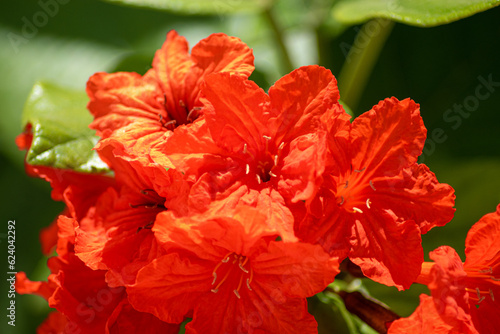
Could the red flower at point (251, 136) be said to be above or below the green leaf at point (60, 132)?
above

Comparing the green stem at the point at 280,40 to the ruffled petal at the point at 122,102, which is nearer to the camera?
the ruffled petal at the point at 122,102

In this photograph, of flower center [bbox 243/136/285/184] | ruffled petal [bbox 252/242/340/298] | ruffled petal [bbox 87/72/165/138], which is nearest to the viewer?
ruffled petal [bbox 252/242/340/298]

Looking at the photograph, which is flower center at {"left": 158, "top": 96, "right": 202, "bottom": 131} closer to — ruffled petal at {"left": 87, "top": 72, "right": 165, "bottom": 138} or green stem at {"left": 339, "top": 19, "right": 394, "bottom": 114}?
ruffled petal at {"left": 87, "top": 72, "right": 165, "bottom": 138}

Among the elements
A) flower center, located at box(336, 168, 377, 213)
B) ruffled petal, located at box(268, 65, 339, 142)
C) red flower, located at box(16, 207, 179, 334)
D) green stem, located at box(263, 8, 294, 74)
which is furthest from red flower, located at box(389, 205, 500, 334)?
green stem, located at box(263, 8, 294, 74)

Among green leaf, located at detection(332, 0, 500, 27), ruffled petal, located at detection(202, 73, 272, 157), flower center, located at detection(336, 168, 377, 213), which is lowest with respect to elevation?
flower center, located at detection(336, 168, 377, 213)

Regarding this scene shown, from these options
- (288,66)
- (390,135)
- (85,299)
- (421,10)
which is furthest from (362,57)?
(85,299)

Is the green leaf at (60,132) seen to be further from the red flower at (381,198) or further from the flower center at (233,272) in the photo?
the red flower at (381,198)

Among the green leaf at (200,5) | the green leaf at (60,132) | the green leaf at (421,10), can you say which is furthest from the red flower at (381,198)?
the green leaf at (200,5)
